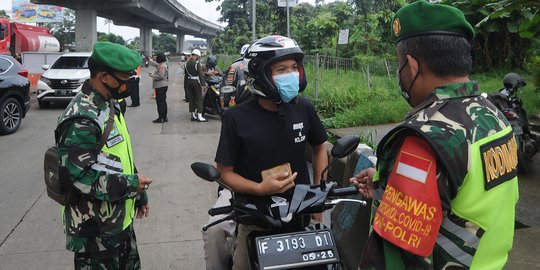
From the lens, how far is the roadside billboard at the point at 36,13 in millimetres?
51250

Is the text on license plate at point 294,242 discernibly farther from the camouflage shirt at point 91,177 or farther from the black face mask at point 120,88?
the black face mask at point 120,88

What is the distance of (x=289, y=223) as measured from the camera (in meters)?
2.18

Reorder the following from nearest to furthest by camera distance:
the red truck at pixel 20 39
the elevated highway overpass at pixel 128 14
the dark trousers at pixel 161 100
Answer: the dark trousers at pixel 161 100 < the red truck at pixel 20 39 < the elevated highway overpass at pixel 128 14

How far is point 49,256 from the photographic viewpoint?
4105 mm

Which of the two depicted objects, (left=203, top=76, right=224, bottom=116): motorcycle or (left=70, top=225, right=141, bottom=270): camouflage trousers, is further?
(left=203, top=76, right=224, bottom=116): motorcycle

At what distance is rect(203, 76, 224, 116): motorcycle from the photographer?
11.8 metres

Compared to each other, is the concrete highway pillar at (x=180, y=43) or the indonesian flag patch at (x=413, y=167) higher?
the concrete highway pillar at (x=180, y=43)

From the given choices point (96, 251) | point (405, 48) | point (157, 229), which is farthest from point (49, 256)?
point (405, 48)

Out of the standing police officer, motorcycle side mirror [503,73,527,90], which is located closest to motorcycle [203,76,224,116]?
the standing police officer

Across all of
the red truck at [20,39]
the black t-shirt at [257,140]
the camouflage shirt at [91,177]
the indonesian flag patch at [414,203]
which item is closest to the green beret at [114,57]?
the camouflage shirt at [91,177]

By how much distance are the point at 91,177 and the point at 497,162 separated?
1890mm

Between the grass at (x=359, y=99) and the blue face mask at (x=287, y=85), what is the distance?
6641 millimetres

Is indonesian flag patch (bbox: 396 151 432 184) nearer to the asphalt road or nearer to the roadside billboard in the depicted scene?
the asphalt road

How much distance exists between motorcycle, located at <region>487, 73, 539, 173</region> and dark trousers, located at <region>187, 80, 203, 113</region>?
7.01m
